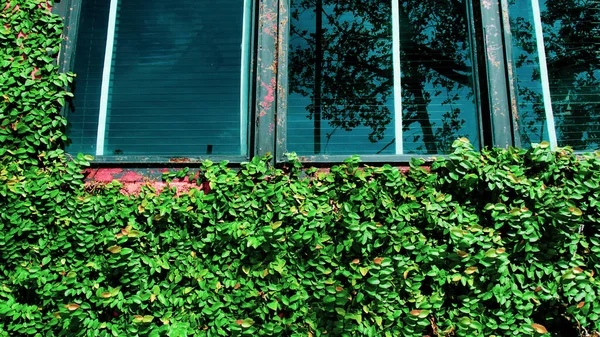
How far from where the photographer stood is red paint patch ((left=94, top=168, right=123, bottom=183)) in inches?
136

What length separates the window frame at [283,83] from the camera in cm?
339

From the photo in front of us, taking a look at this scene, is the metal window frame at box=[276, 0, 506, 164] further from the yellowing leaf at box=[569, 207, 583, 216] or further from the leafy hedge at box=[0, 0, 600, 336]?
the yellowing leaf at box=[569, 207, 583, 216]

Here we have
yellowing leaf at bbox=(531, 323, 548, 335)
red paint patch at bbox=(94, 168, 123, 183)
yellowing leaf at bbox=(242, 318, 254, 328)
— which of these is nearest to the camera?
yellowing leaf at bbox=(531, 323, 548, 335)

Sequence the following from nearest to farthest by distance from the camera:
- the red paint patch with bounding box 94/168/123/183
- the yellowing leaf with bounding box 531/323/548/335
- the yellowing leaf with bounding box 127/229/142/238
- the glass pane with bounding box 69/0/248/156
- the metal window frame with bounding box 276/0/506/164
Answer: the yellowing leaf with bounding box 531/323/548/335 < the yellowing leaf with bounding box 127/229/142/238 < the metal window frame with bounding box 276/0/506/164 < the red paint patch with bounding box 94/168/123/183 < the glass pane with bounding box 69/0/248/156

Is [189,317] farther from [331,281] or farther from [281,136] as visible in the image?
[281,136]

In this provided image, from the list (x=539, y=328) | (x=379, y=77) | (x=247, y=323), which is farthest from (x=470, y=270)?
(x=379, y=77)

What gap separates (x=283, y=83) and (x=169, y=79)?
3.27 ft

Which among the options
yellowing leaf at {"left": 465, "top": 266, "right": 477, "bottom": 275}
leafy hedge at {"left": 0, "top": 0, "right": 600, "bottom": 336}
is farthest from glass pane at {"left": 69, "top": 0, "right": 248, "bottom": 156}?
yellowing leaf at {"left": 465, "top": 266, "right": 477, "bottom": 275}

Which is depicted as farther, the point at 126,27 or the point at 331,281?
the point at 126,27

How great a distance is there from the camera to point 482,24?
3.58m

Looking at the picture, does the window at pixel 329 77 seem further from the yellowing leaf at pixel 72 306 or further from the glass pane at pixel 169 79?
the yellowing leaf at pixel 72 306

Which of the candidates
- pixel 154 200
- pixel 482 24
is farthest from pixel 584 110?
pixel 154 200

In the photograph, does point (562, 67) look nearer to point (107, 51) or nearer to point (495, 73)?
point (495, 73)

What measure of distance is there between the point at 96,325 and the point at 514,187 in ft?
10.0
